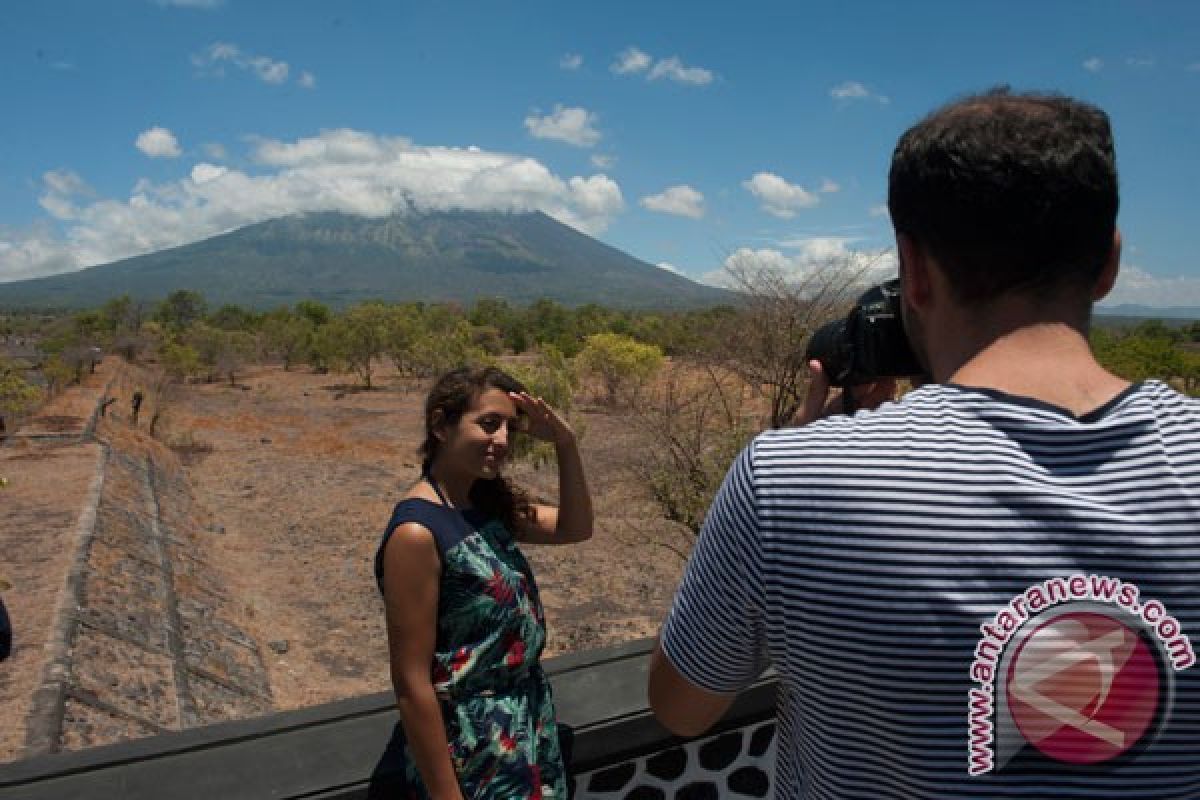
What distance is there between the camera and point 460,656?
1.46 meters

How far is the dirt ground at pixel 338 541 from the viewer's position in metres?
8.70

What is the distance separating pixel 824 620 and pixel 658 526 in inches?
470

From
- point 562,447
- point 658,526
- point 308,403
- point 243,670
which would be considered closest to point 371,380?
point 308,403

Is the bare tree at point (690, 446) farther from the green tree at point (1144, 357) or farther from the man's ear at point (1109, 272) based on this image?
the green tree at point (1144, 357)

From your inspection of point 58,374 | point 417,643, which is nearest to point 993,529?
point 417,643

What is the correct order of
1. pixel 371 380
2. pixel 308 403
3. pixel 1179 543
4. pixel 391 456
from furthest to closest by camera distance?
pixel 371 380, pixel 308 403, pixel 391 456, pixel 1179 543

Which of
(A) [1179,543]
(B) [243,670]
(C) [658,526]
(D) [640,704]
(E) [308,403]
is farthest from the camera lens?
(E) [308,403]

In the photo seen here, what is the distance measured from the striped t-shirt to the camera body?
10.4 inches

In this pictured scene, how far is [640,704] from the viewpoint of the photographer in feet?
5.15

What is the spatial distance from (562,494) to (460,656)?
0.56 metres

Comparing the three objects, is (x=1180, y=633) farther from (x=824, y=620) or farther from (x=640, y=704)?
(x=640, y=704)

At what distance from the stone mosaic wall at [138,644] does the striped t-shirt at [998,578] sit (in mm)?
4253

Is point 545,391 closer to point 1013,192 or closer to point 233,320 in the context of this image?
point 1013,192

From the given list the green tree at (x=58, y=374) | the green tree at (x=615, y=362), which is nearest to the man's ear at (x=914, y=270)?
the green tree at (x=615, y=362)
